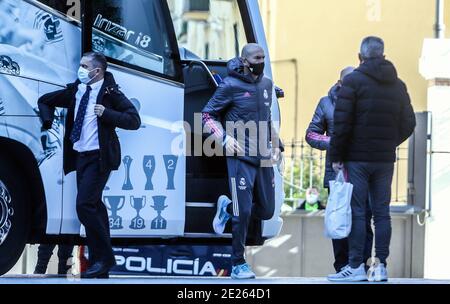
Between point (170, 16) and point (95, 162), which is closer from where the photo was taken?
point (95, 162)

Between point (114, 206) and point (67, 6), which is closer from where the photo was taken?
point (67, 6)

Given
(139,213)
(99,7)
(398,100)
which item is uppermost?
(99,7)

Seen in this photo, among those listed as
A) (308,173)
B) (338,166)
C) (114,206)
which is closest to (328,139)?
(338,166)

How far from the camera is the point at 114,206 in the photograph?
824cm

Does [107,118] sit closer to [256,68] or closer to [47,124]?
[47,124]

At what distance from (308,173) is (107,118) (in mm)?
6737

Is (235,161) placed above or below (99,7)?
below

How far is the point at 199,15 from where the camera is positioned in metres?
10.0

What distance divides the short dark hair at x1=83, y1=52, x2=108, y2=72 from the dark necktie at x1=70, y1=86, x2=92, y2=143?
0.58 feet
